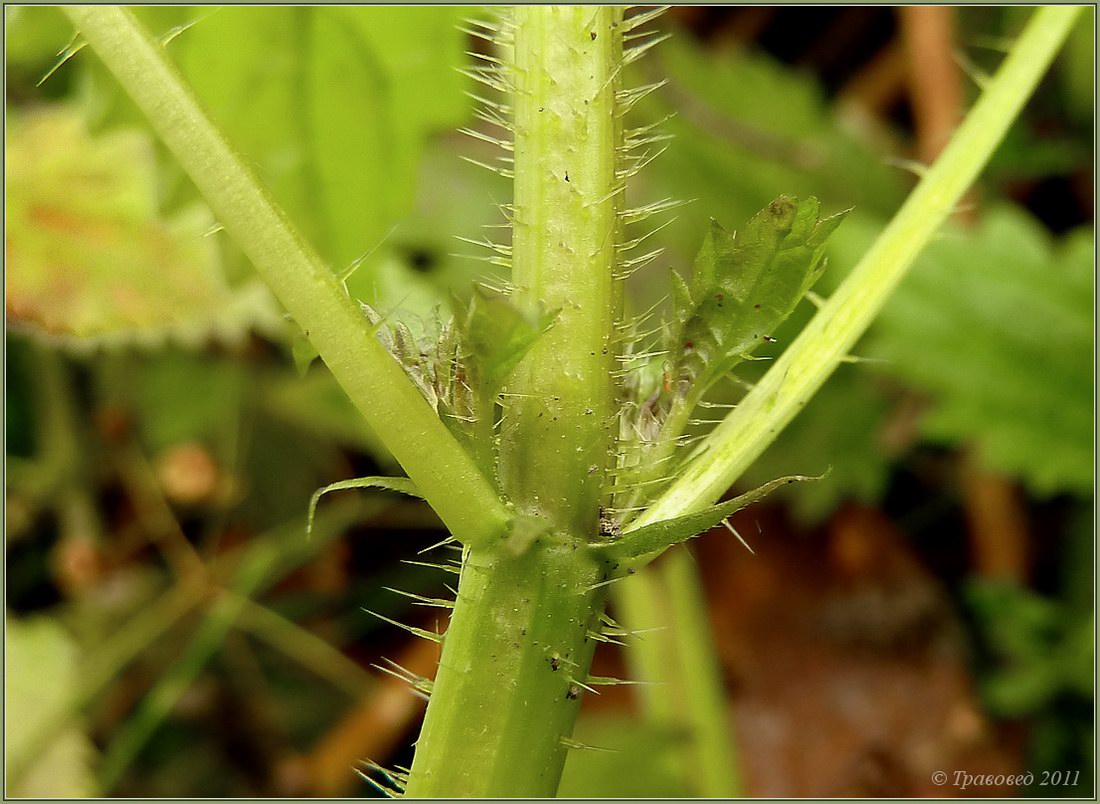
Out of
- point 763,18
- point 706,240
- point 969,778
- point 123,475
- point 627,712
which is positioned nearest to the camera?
point 706,240

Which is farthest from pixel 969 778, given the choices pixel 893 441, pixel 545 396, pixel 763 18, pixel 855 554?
pixel 763 18

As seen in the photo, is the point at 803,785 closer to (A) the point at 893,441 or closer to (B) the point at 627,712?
(B) the point at 627,712

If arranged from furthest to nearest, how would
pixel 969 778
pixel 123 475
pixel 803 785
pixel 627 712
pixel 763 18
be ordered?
1. pixel 763 18
2. pixel 123 475
3. pixel 627 712
4. pixel 803 785
5. pixel 969 778

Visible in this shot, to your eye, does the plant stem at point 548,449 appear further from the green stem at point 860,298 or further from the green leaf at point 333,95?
the green leaf at point 333,95

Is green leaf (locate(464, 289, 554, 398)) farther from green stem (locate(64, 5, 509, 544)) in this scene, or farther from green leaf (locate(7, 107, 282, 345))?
green leaf (locate(7, 107, 282, 345))

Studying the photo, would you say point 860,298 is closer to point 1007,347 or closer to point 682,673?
point 1007,347

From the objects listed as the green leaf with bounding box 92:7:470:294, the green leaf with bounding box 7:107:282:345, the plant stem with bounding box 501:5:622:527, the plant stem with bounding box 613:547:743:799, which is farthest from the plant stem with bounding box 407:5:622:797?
the plant stem with bounding box 613:547:743:799

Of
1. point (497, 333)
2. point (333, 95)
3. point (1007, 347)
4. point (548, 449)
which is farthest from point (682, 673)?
point (497, 333)

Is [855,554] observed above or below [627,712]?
above
